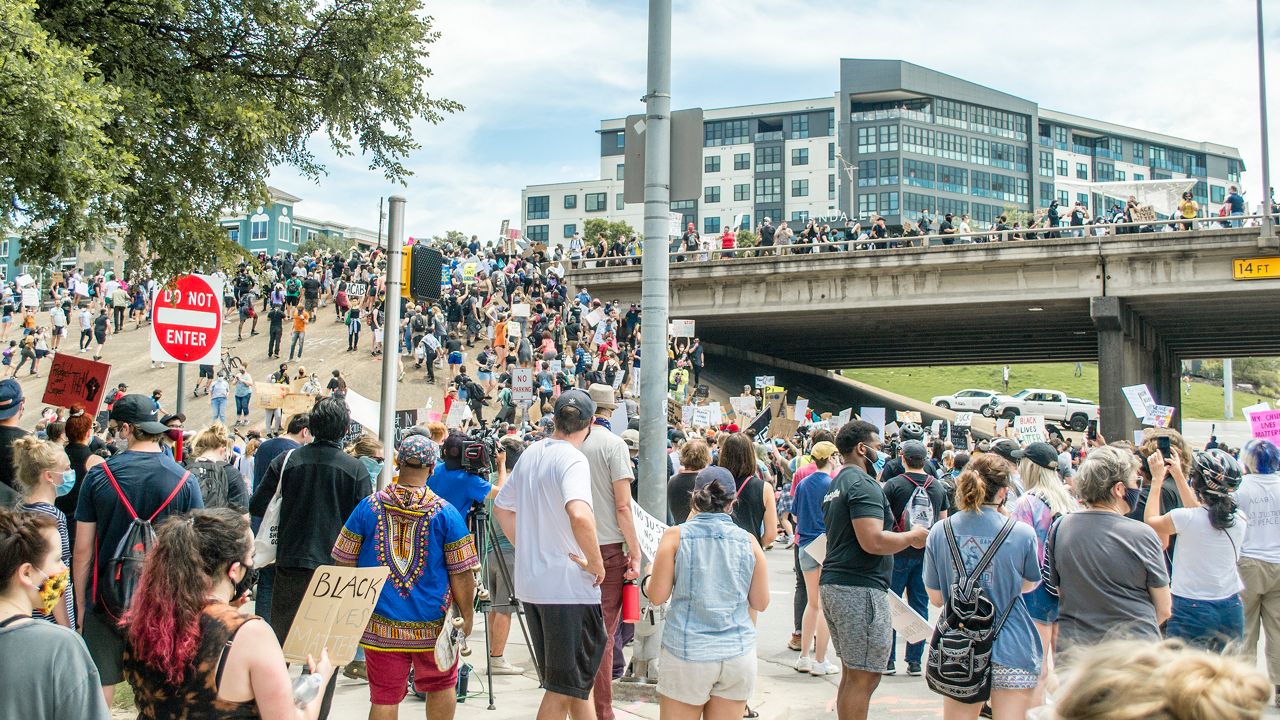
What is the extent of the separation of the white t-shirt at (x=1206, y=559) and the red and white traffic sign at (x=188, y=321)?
24.0 ft

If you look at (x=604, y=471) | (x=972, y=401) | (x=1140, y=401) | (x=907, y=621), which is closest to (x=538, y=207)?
(x=972, y=401)

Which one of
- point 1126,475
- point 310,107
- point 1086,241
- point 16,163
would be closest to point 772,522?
point 1126,475

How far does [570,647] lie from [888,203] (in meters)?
92.9

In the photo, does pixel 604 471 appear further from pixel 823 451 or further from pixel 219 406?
pixel 219 406

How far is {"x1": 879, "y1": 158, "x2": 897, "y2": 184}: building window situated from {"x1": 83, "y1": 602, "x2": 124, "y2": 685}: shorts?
9266cm

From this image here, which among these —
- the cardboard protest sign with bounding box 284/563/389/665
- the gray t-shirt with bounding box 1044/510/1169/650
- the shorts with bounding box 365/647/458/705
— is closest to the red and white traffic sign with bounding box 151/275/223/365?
the shorts with bounding box 365/647/458/705

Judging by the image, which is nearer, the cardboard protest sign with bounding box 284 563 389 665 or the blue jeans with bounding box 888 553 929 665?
the cardboard protest sign with bounding box 284 563 389 665

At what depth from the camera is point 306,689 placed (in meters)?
3.25

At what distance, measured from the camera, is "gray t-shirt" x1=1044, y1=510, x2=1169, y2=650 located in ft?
17.1

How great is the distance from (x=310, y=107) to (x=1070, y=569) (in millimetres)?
9459

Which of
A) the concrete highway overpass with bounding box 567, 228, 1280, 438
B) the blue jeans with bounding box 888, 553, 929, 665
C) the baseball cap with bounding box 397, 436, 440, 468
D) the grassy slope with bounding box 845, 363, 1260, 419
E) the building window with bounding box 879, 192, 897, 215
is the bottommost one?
the blue jeans with bounding box 888, 553, 929, 665

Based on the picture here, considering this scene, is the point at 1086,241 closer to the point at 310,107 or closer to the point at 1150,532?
the point at 310,107

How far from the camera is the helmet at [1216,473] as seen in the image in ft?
22.0

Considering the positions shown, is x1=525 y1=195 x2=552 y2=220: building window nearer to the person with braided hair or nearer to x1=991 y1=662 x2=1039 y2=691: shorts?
the person with braided hair
